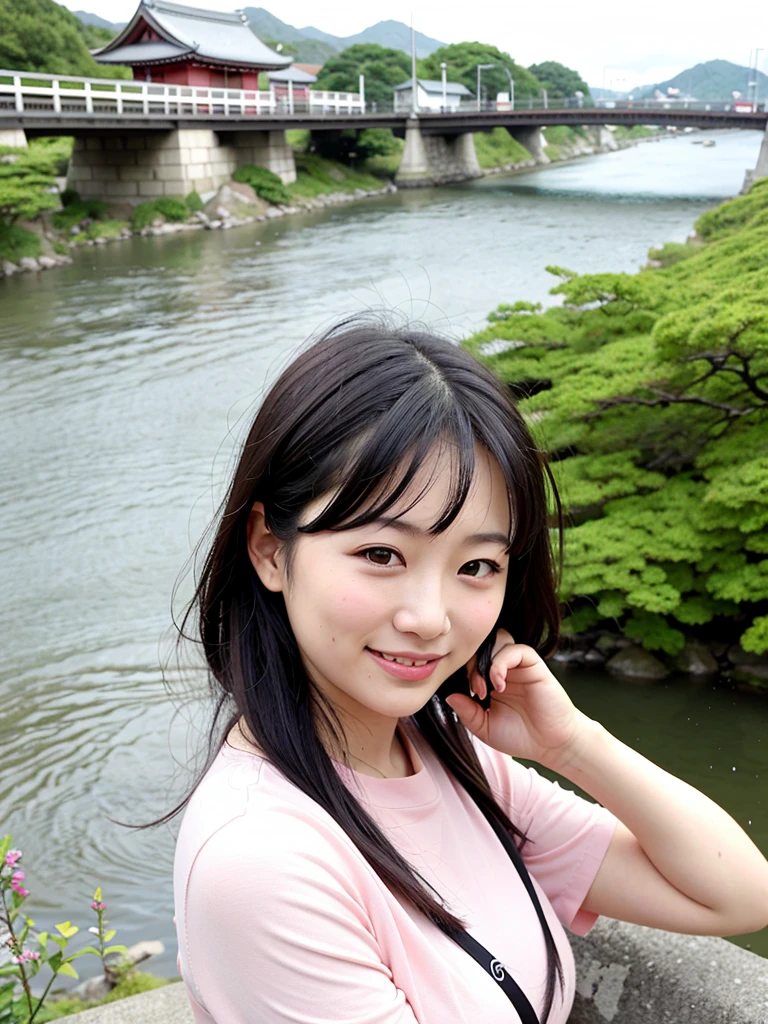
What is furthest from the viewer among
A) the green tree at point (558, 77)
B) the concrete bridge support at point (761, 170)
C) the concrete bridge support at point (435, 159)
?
the green tree at point (558, 77)

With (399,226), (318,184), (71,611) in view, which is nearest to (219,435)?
(71,611)

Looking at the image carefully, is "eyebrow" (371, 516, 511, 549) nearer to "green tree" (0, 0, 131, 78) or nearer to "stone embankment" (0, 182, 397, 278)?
"stone embankment" (0, 182, 397, 278)

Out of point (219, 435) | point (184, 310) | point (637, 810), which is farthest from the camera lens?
point (184, 310)

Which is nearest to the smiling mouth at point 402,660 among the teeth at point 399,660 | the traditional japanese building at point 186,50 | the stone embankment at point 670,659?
the teeth at point 399,660

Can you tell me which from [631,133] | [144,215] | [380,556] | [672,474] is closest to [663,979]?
[380,556]

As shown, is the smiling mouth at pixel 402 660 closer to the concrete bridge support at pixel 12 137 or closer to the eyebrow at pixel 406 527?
the eyebrow at pixel 406 527

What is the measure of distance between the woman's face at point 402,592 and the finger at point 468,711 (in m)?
0.21

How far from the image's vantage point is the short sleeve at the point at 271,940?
2.54 ft

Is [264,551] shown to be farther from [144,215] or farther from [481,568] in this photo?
[144,215]

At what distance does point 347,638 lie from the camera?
919 millimetres

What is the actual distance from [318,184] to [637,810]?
2603cm

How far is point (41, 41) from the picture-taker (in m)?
25.8

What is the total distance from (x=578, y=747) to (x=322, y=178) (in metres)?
26.7

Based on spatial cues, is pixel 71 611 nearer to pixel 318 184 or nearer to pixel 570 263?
pixel 570 263
